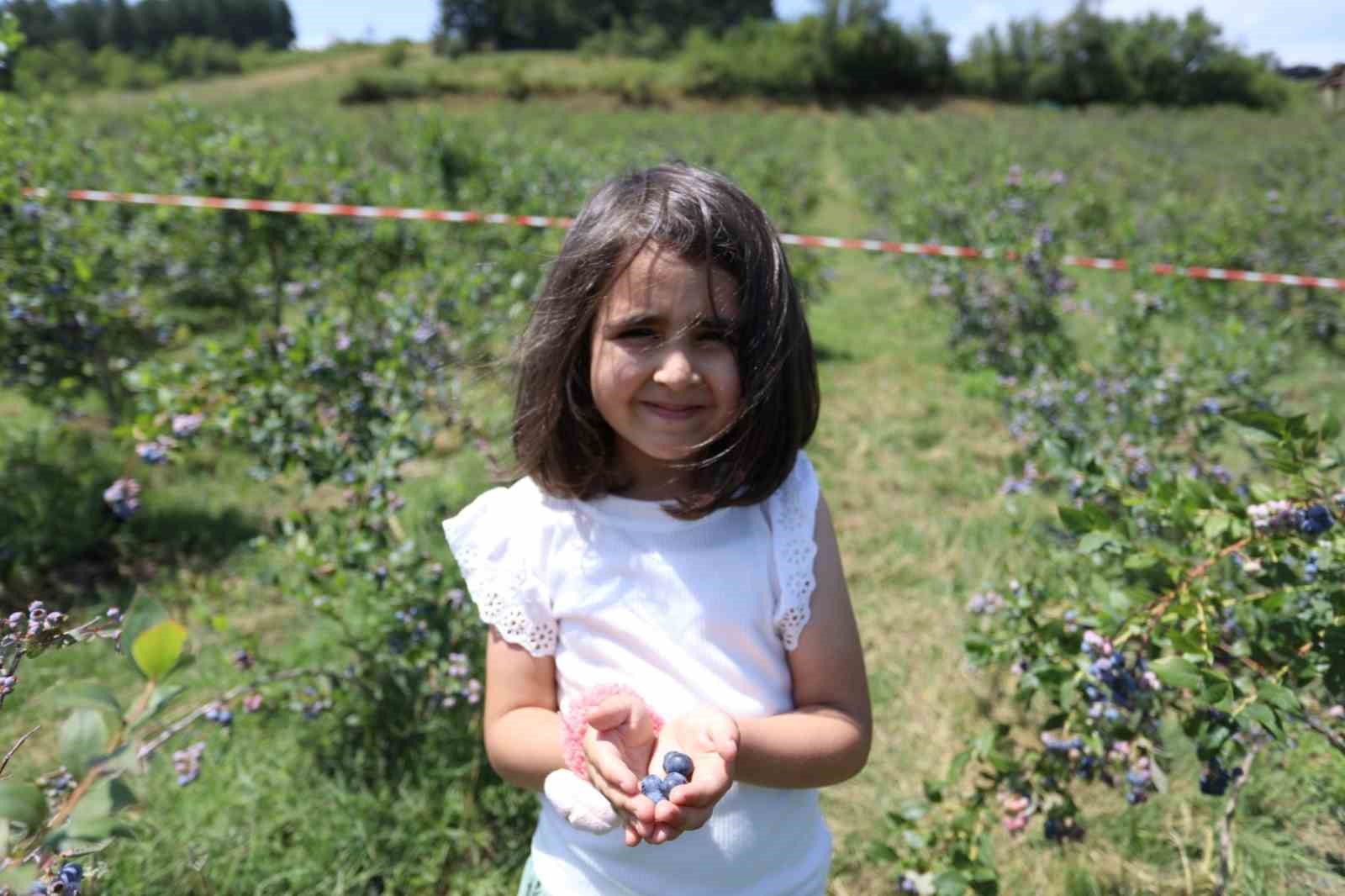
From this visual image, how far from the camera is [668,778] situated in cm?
84

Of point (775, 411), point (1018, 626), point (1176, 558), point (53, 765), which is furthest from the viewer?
point (53, 765)

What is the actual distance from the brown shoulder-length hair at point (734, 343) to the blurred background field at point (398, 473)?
0.22 meters

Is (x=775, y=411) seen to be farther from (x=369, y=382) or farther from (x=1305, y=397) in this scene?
(x=1305, y=397)

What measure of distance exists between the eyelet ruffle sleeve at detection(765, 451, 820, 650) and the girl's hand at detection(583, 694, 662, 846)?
0.22 meters

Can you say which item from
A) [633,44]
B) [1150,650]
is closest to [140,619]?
[1150,650]

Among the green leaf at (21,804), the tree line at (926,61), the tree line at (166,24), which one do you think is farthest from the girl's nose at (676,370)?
the tree line at (166,24)

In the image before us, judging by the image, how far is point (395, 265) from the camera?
13.5ft

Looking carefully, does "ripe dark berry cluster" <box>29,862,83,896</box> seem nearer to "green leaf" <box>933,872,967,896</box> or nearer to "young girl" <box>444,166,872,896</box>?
"young girl" <box>444,166,872,896</box>

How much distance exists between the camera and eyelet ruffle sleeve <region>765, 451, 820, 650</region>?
109cm

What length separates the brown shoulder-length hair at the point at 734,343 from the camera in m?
1.05

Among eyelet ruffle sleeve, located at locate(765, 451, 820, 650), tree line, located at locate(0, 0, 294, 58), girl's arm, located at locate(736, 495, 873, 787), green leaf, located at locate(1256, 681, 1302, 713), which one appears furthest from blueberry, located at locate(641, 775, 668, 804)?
tree line, located at locate(0, 0, 294, 58)

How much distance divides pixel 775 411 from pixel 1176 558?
0.89 metres

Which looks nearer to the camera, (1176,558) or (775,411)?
(775,411)

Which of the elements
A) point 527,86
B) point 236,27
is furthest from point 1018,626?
point 236,27
